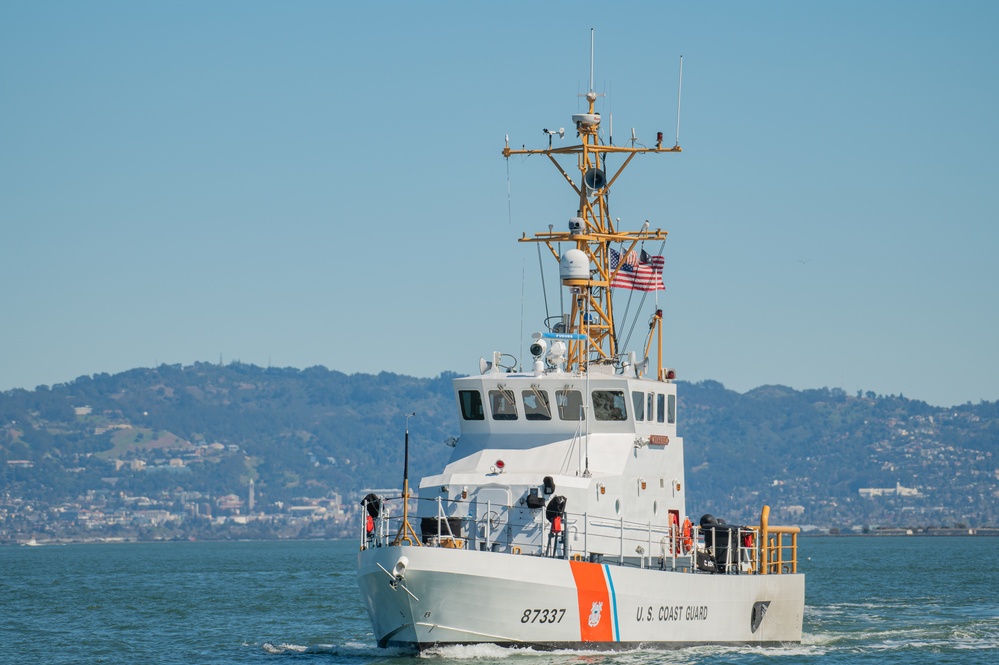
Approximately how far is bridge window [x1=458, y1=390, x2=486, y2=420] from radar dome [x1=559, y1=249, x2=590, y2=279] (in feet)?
10.3

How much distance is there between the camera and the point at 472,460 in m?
30.6

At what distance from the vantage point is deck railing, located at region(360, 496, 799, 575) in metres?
27.7

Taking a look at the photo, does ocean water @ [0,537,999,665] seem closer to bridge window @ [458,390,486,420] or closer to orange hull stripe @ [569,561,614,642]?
orange hull stripe @ [569,561,614,642]

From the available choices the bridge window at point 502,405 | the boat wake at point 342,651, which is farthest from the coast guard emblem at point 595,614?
the bridge window at point 502,405

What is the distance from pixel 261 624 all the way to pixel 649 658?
16.2 m

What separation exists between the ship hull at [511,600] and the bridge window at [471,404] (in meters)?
4.63

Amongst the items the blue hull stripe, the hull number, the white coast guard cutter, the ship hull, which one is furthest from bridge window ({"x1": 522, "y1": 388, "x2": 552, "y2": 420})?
the hull number

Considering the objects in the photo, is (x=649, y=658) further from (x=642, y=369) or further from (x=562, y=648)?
(x=642, y=369)

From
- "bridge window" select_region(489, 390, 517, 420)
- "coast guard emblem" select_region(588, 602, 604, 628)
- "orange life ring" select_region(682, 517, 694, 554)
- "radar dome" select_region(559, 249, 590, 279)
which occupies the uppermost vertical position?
"radar dome" select_region(559, 249, 590, 279)

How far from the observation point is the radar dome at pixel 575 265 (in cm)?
3177

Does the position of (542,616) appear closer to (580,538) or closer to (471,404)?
(580,538)

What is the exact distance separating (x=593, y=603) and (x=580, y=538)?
178 centimetres

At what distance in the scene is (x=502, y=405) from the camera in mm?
Answer: 31016

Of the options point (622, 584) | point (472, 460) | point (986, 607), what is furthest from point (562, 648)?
point (986, 607)
